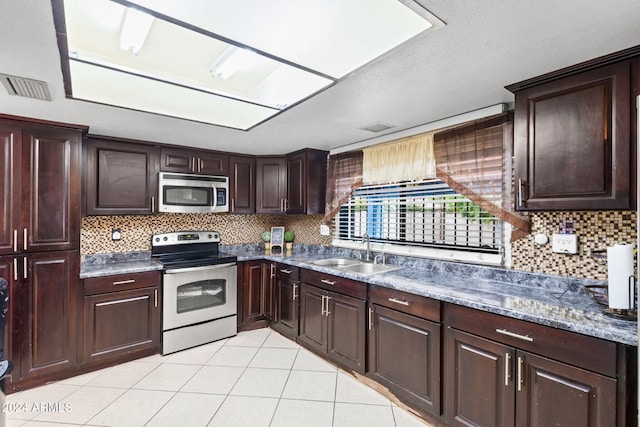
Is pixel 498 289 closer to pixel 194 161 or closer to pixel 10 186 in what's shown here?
pixel 194 161

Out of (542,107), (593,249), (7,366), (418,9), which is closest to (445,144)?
(542,107)

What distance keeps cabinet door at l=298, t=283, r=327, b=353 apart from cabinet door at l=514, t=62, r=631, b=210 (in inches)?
72.0

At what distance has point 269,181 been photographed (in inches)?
154

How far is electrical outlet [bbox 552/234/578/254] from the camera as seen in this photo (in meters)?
1.90

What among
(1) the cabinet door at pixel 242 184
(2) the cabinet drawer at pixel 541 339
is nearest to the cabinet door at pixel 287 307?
(1) the cabinet door at pixel 242 184

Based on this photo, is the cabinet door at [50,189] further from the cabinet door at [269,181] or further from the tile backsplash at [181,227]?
the cabinet door at [269,181]

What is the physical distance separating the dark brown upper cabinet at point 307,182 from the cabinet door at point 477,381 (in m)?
2.14

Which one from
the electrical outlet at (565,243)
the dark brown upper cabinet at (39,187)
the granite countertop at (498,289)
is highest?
the dark brown upper cabinet at (39,187)

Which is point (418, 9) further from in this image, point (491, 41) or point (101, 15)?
point (101, 15)

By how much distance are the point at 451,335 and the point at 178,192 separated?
9.52ft

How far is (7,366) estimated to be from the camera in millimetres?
1387

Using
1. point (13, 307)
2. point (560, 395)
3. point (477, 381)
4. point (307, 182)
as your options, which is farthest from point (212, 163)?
point (560, 395)

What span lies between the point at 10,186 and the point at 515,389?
362cm

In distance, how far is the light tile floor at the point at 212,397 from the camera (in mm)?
2057
